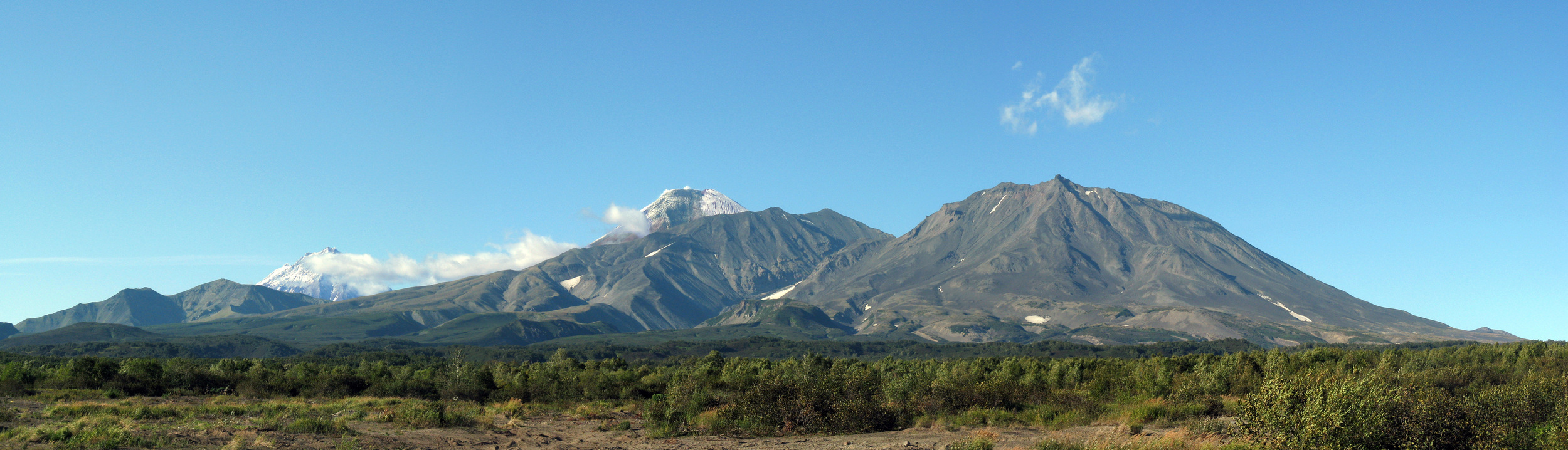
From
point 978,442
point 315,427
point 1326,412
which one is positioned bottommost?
point 978,442

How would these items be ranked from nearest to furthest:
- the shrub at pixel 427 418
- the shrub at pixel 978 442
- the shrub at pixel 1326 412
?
the shrub at pixel 1326 412, the shrub at pixel 978 442, the shrub at pixel 427 418

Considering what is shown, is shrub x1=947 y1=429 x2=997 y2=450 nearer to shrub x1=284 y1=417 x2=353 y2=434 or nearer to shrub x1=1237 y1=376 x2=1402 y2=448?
shrub x1=1237 y1=376 x2=1402 y2=448

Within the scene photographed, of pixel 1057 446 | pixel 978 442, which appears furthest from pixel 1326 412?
pixel 978 442

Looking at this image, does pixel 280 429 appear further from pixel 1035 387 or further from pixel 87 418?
pixel 1035 387

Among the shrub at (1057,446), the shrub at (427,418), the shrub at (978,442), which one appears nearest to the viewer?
the shrub at (1057,446)

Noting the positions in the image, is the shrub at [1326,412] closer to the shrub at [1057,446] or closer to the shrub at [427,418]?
the shrub at [1057,446]

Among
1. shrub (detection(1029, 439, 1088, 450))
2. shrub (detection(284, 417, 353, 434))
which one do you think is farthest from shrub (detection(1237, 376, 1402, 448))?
shrub (detection(284, 417, 353, 434))

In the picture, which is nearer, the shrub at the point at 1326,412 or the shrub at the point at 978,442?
the shrub at the point at 1326,412

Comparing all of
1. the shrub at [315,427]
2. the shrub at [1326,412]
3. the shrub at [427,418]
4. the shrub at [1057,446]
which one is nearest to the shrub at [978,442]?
the shrub at [1057,446]

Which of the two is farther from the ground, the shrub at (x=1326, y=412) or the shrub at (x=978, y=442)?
the shrub at (x=1326, y=412)

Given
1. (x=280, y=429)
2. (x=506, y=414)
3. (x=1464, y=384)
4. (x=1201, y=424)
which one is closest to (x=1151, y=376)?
(x=1464, y=384)

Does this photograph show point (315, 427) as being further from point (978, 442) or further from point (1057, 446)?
point (1057, 446)

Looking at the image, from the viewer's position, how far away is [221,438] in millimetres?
26641

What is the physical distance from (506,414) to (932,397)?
67.4 ft
